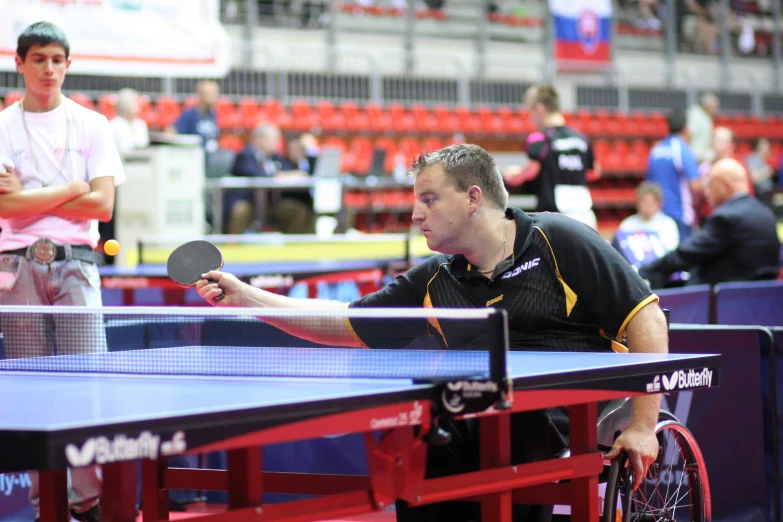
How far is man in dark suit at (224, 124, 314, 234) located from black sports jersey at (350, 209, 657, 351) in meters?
8.96

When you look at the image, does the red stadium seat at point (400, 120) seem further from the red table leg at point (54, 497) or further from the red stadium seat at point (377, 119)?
the red table leg at point (54, 497)

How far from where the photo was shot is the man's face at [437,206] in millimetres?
2959

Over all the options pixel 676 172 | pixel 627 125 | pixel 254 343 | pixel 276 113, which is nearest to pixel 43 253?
pixel 254 343

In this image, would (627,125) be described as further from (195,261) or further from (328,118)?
(195,261)

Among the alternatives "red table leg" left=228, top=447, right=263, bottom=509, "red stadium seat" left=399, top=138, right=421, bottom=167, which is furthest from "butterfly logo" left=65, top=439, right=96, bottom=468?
A: "red stadium seat" left=399, top=138, right=421, bottom=167

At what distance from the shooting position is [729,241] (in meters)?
6.81

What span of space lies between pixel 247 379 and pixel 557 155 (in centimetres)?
570

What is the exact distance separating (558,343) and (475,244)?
0.36 meters

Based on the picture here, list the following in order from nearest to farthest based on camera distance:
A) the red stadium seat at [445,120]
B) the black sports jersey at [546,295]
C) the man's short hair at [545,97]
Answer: the black sports jersey at [546,295], the man's short hair at [545,97], the red stadium seat at [445,120]

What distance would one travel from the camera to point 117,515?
2.09 m

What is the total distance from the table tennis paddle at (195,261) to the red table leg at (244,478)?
2.62 ft

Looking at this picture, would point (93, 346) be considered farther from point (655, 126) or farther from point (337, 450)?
point (655, 126)

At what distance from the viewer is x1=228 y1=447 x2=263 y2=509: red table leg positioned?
2.19m

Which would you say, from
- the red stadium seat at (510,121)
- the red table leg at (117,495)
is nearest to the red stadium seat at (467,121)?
the red stadium seat at (510,121)
